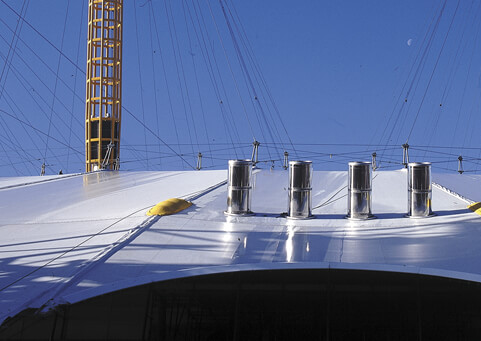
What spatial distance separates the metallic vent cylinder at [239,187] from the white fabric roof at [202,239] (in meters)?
0.26

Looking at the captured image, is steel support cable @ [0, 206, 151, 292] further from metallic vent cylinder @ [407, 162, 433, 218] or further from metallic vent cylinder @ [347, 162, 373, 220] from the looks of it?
metallic vent cylinder @ [407, 162, 433, 218]

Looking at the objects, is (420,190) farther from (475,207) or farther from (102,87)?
(102,87)

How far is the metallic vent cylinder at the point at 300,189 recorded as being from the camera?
8156mm

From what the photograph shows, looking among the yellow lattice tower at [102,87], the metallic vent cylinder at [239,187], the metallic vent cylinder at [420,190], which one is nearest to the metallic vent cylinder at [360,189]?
the metallic vent cylinder at [420,190]

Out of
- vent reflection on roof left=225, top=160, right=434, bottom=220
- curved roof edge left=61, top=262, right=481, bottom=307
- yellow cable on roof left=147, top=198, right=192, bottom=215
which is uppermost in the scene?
vent reflection on roof left=225, top=160, right=434, bottom=220

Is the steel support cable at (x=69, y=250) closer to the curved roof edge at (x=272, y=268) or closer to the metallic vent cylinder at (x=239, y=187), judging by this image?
the curved roof edge at (x=272, y=268)

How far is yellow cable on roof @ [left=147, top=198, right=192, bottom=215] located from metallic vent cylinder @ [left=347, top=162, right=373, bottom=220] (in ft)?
8.30

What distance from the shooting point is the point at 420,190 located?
8086mm

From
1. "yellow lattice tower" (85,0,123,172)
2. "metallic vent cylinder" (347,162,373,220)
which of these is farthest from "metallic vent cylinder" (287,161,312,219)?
"yellow lattice tower" (85,0,123,172)

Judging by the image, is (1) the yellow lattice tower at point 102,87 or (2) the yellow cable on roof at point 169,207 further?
(1) the yellow lattice tower at point 102,87

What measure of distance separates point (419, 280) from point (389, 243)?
1.30 metres

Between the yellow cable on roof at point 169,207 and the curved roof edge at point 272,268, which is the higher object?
the yellow cable on roof at point 169,207

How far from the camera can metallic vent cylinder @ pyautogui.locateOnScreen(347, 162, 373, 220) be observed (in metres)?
8.09

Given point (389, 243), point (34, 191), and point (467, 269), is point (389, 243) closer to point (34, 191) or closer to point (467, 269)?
point (467, 269)
